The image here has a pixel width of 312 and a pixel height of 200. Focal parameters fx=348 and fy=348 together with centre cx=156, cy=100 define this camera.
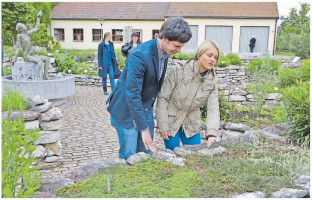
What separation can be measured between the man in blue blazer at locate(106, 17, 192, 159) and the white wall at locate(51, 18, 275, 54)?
23672mm

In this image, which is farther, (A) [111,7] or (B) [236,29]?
(A) [111,7]

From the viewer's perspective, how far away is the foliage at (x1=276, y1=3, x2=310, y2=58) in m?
19.9

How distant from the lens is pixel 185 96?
3.25 metres

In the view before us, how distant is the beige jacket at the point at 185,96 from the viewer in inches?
127

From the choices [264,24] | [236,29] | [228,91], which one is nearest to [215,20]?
[236,29]

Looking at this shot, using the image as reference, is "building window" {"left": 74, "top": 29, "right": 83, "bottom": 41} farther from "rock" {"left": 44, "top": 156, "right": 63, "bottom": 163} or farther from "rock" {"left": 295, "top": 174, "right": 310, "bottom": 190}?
"rock" {"left": 295, "top": 174, "right": 310, "bottom": 190}

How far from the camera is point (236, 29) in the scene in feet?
86.8

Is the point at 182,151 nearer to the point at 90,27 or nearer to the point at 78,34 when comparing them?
the point at 90,27

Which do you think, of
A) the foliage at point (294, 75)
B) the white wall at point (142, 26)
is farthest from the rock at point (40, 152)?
the white wall at point (142, 26)

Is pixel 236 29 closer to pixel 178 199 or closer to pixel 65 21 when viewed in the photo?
pixel 65 21

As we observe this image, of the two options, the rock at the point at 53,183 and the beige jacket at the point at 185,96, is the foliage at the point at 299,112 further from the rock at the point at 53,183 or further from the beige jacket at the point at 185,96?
the rock at the point at 53,183

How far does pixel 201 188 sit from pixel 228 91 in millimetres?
6547

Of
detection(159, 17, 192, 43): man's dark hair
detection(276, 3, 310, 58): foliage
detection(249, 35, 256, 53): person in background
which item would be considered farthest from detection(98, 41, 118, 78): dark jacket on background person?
detection(249, 35, 256, 53): person in background

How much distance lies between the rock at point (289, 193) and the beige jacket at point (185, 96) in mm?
844
